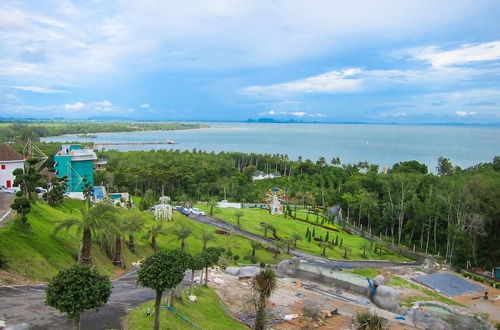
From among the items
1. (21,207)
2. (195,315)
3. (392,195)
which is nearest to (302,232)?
(392,195)

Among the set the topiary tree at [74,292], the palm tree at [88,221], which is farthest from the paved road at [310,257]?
the topiary tree at [74,292]

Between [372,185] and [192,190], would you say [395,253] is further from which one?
[192,190]

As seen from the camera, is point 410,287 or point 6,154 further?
point 6,154

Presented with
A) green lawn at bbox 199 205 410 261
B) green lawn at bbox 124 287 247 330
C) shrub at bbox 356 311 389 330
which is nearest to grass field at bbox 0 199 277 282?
green lawn at bbox 124 287 247 330

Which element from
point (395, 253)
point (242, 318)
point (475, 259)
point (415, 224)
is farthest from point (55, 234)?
point (415, 224)

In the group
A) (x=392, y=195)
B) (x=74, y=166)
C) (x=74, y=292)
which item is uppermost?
(x=74, y=292)

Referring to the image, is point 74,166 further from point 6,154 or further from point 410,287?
point 410,287

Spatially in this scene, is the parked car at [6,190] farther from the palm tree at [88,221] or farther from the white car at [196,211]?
the white car at [196,211]
